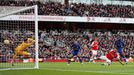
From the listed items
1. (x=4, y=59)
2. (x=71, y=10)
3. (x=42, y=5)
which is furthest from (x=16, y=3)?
(x=4, y=59)

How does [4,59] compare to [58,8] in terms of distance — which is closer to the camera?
[4,59]

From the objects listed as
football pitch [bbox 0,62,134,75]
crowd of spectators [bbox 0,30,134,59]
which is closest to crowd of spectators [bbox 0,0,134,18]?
crowd of spectators [bbox 0,30,134,59]

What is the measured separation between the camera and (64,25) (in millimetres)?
45781

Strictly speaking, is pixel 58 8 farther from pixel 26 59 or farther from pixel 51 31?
pixel 26 59

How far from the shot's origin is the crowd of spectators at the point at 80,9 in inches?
1709

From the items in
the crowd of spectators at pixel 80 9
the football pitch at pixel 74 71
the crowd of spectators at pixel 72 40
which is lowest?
the crowd of spectators at pixel 72 40

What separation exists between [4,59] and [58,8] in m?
15.5

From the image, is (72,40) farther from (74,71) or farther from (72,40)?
(74,71)

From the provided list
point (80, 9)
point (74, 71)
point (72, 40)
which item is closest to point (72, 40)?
point (72, 40)

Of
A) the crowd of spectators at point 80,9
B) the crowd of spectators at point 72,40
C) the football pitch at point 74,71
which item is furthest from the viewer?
the crowd of spectators at point 80,9

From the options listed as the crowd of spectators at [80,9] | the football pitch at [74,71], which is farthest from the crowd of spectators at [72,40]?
the football pitch at [74,71]

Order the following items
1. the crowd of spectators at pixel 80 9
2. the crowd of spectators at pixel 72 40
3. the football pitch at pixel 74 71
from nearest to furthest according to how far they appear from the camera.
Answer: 1. the football pitch at pixel 74 71
2. the crowd of spectators at pixel 72 40
3. the crowd of spectators at pixel 80 9

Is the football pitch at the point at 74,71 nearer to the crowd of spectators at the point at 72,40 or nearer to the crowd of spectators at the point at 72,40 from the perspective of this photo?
the crowd of spectators at the point at 72,40

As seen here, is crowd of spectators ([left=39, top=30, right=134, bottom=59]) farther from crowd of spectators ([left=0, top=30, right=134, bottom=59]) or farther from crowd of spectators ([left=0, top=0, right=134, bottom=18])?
crowd of spectators ([left=0, top=0, right=134, bottom=18])
